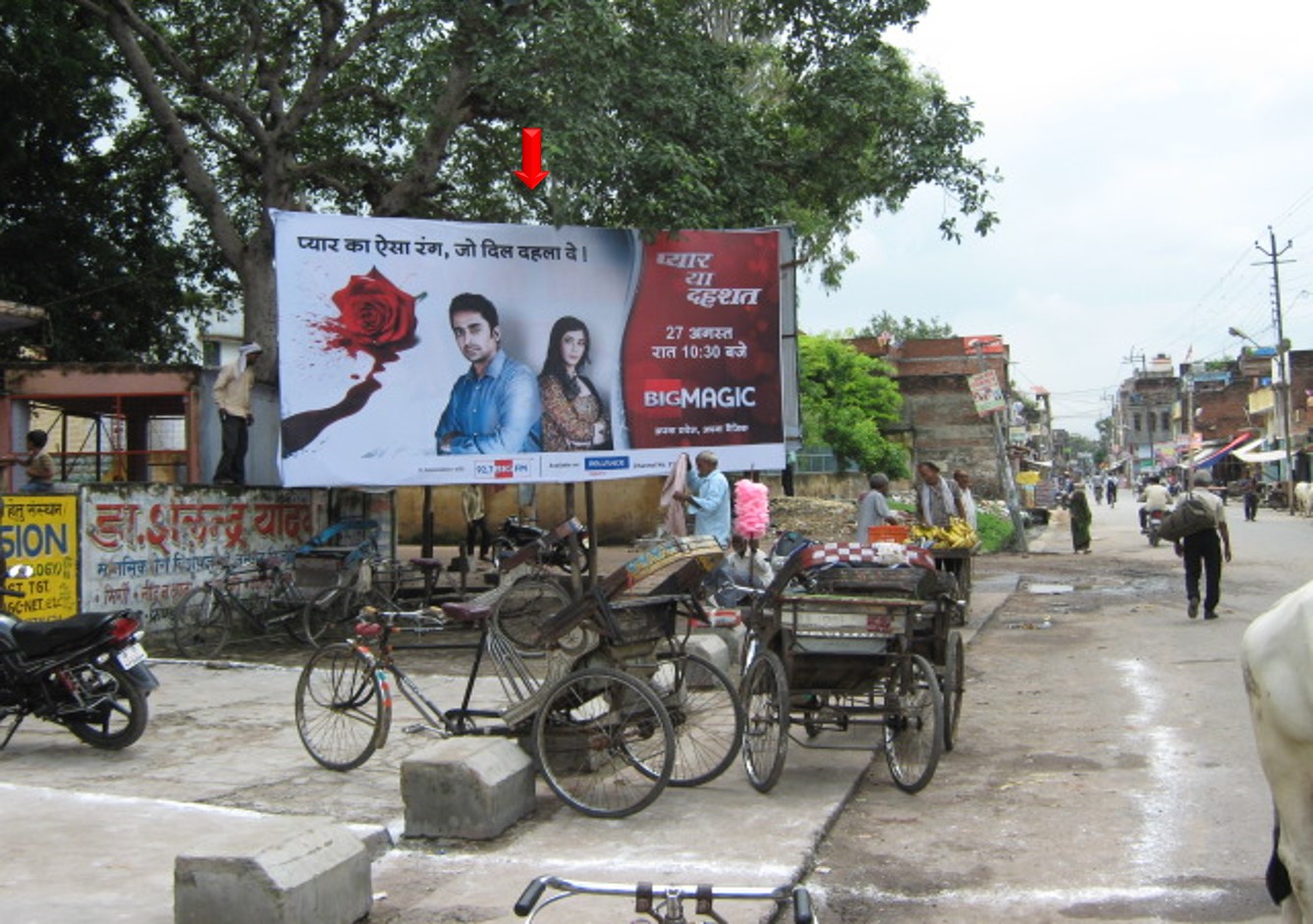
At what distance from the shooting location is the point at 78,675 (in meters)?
7.85

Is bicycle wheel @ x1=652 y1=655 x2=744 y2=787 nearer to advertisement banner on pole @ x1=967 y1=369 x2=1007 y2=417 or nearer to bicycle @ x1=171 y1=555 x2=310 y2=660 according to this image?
bicycle @ x1=171 y1=555 x2=310 y2=660

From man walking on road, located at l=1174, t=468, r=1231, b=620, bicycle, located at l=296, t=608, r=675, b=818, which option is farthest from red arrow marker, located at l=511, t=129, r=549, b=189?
man walking on road, located at l=1174, t=468, r=1231, b=620

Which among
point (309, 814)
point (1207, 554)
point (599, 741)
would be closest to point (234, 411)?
point (309, 814)

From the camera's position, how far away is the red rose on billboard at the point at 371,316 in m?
13.1

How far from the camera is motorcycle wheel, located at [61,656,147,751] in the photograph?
7840 millimetres

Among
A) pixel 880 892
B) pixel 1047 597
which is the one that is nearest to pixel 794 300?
pixel 1047 597

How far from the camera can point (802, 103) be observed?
16.5 m

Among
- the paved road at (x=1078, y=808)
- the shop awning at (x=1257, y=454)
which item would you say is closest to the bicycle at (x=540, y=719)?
the paved road at (x=1078, y=808)

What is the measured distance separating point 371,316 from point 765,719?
7.80 meters

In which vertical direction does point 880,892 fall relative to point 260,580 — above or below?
below

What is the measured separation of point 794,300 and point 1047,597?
20.6 feet

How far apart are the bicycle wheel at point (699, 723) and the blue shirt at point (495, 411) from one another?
17.9 ft

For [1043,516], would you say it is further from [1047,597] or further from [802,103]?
[802,103]

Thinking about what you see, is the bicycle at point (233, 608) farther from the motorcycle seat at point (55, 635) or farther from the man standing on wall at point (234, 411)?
the motorcycle seat at point (55, 635)
